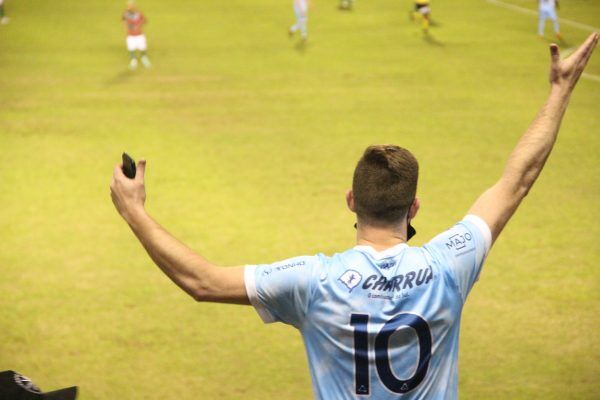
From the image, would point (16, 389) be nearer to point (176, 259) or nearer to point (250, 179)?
point (176, 259)

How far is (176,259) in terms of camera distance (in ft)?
11.1

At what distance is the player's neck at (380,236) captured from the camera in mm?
3592

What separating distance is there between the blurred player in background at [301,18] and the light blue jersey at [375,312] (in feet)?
64.2

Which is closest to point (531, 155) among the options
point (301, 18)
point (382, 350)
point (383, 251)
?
point (383, 251)

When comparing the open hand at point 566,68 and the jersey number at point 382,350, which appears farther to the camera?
the open hand at point 566,68

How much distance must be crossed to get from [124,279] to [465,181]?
600 centimetres

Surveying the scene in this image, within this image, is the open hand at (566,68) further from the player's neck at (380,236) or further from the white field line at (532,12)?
the white field line at (532,12)

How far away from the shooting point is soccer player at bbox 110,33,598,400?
3416 mm

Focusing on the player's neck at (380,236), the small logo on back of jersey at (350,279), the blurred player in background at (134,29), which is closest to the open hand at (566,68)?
the player's neck at (380,236)

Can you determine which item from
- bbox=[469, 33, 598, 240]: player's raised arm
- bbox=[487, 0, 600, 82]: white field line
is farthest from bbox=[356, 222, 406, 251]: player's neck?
bbox=[487, 0, 600, 82]: white field line

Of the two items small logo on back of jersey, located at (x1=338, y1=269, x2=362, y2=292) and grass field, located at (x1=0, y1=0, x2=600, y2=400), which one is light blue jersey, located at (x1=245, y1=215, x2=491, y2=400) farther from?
grass field, located at (x1=0, y1=0, x2=600, y2=400)

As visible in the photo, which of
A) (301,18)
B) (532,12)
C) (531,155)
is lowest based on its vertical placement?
(531,155)

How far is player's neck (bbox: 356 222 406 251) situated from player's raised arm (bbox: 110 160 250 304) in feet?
1.89

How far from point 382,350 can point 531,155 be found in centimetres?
121
